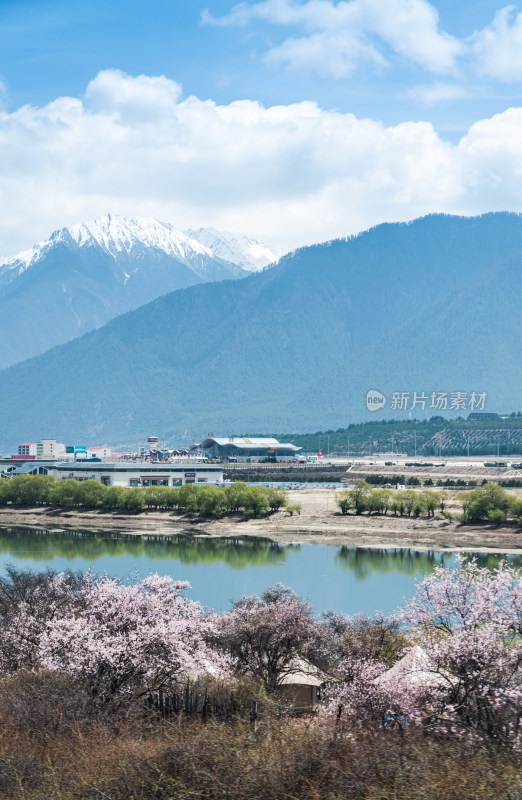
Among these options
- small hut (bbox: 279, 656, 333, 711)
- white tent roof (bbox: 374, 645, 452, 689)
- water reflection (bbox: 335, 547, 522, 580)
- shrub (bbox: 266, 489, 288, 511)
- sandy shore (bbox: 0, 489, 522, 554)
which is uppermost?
white tent roof (bbox: 374, 645, 452, 689)

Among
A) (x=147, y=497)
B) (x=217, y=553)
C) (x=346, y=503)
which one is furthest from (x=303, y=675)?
(x=147, y=497)

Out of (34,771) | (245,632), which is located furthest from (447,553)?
(34,771)

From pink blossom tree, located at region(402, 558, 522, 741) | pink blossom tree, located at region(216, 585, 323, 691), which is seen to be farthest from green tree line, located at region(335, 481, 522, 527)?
pink blossom tree, located at region(402, 558, 522, 741)

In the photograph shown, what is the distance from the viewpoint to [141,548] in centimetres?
5609

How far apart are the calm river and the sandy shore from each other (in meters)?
2.66

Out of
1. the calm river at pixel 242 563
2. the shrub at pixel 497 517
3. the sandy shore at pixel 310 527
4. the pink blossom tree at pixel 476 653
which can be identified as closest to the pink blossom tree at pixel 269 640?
the pink blossom tree at pixel 476 653

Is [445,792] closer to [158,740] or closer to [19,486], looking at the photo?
[158,740]

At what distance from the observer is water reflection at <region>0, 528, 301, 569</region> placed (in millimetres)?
51062

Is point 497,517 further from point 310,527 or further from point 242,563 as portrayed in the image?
point 242,563

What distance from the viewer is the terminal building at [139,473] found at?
9575 cm

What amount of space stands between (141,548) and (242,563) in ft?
29.8

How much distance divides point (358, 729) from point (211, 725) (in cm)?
194

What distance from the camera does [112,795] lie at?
33.7 ft

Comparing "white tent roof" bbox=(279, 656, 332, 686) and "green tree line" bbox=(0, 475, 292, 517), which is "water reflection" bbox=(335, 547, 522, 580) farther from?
"white tent roof" bbox=(279, 656, 332, 686)
